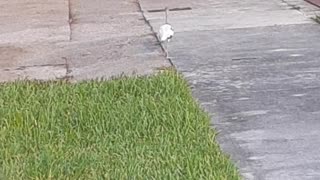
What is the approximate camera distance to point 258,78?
6.73 m

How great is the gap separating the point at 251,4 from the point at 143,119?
6014mm

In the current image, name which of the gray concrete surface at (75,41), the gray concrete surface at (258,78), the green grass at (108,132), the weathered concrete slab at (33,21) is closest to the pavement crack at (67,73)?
the gray concrete surface at (75,41)

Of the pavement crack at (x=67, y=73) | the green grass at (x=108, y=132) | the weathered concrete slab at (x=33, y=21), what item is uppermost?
the green grass at (x=108, y=132)

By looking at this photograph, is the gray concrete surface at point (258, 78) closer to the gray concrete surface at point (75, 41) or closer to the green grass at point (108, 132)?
the green grass at point (108, 132)

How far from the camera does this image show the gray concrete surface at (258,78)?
16.0ft

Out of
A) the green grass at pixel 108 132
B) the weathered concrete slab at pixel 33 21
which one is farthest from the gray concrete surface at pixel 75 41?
the green grass at pixel 108 132

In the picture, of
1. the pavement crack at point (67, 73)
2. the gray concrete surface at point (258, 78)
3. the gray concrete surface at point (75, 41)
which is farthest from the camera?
the gray concrete surface at point (75, 41)

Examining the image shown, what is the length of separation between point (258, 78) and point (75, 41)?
2.77 metres

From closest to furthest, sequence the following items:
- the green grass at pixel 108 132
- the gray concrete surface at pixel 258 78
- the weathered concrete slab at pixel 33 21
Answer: the green grass at pixel 108 132 < the gray concrete surface at pixel 258 78 < the weathered concrete slab at pixel 33 21

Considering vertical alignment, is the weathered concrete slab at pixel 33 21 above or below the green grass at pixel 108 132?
below

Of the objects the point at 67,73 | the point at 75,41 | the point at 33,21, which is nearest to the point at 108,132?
the point at 67,73

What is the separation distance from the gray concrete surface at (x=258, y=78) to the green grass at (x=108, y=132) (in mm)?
A: 226

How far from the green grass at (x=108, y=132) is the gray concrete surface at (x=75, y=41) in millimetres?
744

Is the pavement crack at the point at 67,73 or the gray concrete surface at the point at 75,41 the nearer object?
the pavement crack at the point at 67,73
